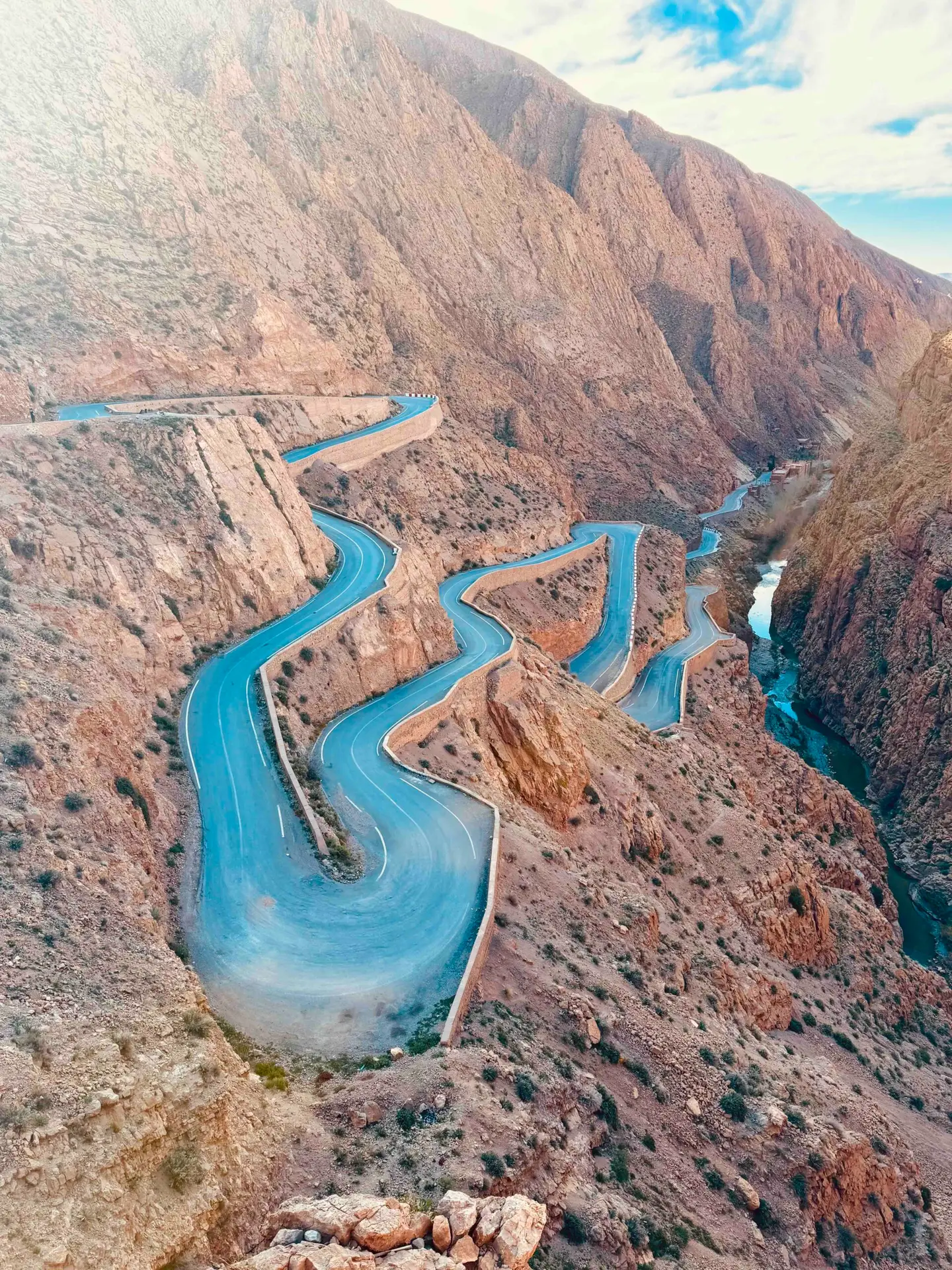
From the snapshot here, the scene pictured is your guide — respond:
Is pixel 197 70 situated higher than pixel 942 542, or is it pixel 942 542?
pixel 197 70

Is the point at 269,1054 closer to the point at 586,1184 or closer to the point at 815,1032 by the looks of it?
the point at 586,1184

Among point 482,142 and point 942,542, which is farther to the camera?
point 482,142

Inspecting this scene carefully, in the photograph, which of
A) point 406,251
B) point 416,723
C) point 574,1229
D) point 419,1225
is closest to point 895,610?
point 416,723

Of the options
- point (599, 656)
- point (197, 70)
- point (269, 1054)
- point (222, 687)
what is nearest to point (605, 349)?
point (197, 70)

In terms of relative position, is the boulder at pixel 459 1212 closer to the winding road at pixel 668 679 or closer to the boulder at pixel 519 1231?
the boulder at pixel 519 1231

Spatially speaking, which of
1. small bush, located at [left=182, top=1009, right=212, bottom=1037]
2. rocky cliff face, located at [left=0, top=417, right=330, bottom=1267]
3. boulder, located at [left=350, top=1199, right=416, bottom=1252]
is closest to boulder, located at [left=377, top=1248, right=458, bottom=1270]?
boulder, located at [left=350, top=1199, right=416, bottom=1252]

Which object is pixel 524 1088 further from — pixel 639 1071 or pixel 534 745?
pixel 534 745

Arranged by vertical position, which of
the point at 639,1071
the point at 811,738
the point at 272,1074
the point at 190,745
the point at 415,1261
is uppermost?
the point at 190,745

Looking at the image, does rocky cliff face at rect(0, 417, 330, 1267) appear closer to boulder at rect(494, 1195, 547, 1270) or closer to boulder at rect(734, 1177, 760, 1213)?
boulder at rect(494, 1195, 547, 1270)
